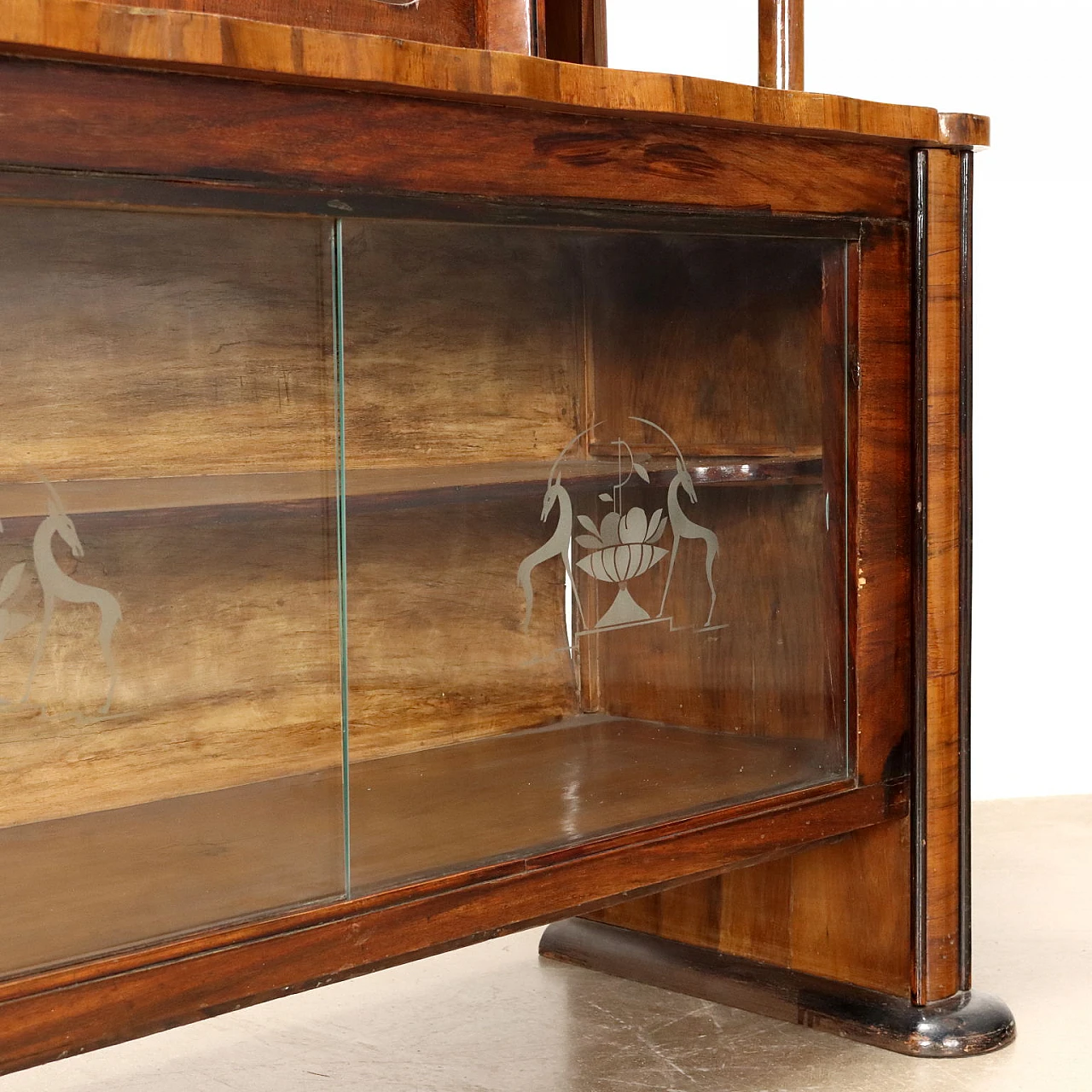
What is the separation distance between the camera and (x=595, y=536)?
5.41 feet

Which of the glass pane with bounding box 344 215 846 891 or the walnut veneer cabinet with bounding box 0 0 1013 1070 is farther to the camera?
the glass pane with bounding box 344 215 846 891

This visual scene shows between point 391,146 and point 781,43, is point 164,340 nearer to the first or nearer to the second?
point 391,146

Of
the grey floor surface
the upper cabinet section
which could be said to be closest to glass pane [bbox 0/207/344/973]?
the upper cabinet section

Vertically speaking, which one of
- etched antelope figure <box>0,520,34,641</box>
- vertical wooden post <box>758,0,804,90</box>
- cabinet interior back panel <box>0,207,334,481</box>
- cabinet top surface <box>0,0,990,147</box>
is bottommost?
etched antelope figure <box>0,520,34,641</box>

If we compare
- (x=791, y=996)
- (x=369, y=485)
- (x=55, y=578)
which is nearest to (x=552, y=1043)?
(x=791, y=996)

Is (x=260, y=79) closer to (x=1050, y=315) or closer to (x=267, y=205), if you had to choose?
(x=267, y=205)

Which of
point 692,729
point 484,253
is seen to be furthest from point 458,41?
point 692,729

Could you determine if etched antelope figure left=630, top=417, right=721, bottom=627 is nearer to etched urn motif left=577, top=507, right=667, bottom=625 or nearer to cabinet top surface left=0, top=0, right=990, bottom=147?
etched urn motif left=577, top=507, right=667, bottom=625

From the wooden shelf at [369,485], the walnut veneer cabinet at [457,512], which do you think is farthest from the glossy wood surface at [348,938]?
Result: the wooden shelf at [369,485]

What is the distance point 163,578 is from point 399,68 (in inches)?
18.7

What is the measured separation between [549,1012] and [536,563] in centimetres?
79

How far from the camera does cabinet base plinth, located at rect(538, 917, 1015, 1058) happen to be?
6.32 ft

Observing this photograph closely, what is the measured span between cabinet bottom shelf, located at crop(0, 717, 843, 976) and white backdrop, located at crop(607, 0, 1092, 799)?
5.08 ft

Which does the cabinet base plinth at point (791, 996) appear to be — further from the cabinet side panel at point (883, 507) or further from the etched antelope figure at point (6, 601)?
the etched antelope figure at point (6, 601)
